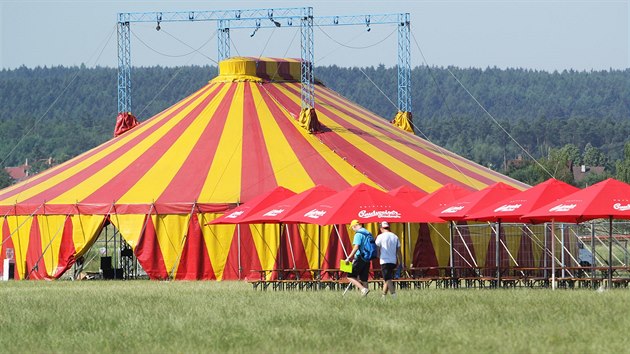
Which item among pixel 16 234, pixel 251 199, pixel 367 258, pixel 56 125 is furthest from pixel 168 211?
pixel 56 125

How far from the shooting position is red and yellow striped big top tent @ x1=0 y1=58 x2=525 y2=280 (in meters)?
31.6

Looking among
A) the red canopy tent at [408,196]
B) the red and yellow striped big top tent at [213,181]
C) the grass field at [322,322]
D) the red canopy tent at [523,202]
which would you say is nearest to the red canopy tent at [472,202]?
the red canopy tent at [523,202]

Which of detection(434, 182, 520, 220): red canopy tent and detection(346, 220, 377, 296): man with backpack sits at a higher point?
detection(434, 182, 520, 220): red canopy tent

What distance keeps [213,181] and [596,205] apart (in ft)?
35.6

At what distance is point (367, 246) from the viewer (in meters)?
23.3

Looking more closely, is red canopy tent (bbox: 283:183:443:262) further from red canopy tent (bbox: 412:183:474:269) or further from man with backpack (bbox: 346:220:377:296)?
red canopy tent (bbox: 412:183:474:269)

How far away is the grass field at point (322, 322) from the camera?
1600 centimetres

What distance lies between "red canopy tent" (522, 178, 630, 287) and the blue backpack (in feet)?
10.3

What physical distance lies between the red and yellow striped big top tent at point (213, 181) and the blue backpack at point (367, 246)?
16.7 ft

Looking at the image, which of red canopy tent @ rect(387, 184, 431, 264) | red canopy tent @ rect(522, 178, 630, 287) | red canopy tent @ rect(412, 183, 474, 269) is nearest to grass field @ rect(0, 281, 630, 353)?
red canopy tent @ rect(522, 178, 630, 287)

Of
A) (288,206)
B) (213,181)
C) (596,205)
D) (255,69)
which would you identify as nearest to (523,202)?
(596,205)

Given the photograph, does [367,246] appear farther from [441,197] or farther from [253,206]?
[441,197]

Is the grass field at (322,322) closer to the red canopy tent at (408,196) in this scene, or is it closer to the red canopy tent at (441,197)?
the red canopy tent at (441,197)

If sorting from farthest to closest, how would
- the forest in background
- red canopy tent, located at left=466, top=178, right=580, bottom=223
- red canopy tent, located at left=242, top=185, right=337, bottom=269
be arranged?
the forest in background, red canopy tent, located at left=242, top=185, right=337, bottom=269, red canopy tent, located at left=466, top=178, right=580, bottom=223
